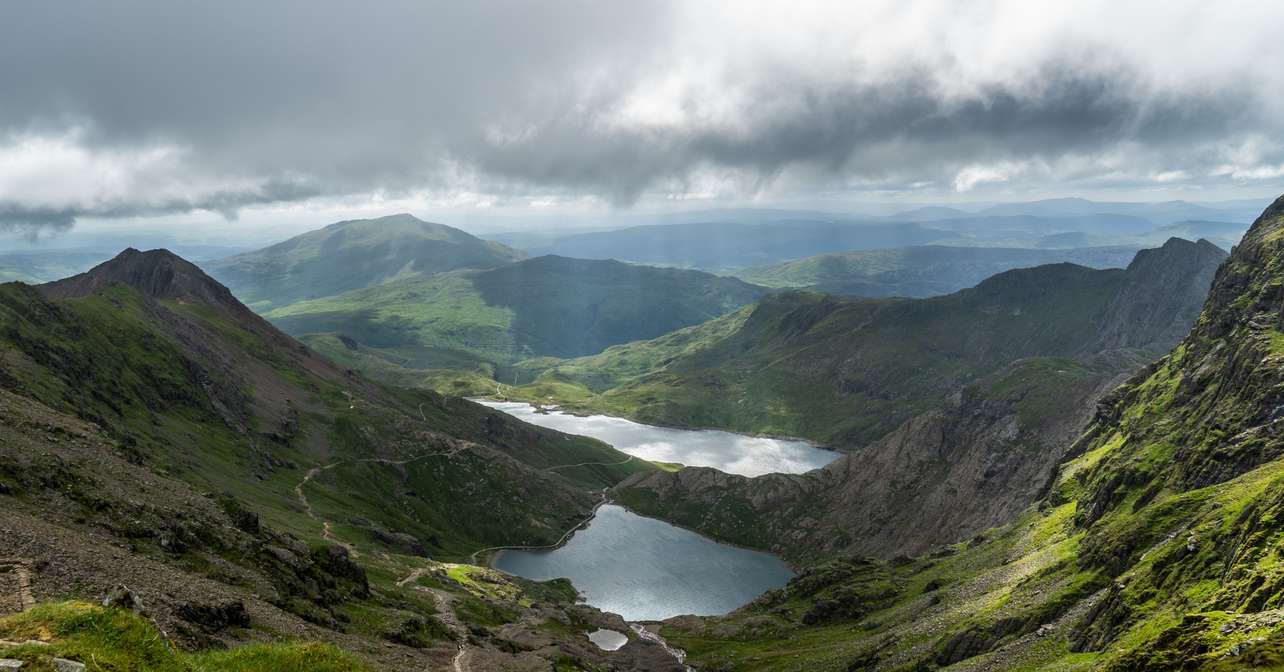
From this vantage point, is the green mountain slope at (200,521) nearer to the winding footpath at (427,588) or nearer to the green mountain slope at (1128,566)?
the winding footpath at (427,588)

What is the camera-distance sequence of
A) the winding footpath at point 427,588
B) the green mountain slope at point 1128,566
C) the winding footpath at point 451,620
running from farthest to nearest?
the winding footpath at point 451,620, the winding footpath at point 427,588, the green mountain slope at point 1128,566

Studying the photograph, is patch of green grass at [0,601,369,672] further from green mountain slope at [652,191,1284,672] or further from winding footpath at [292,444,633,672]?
green mountain slope at [652,191,1284,672]

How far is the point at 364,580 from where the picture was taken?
100250 mm

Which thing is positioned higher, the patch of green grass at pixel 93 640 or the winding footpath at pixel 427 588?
the patch of green grass at pixel 93 640

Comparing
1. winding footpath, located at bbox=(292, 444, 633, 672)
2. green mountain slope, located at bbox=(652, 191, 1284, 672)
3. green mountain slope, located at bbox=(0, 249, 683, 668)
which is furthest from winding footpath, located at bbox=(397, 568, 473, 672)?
green mountain slope, located at bbox=(652, 191, 1284, 672)

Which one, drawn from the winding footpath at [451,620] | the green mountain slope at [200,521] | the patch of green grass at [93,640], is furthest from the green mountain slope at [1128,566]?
the patch of green grass at [93,640]

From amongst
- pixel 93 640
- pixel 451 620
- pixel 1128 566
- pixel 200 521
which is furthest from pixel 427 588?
pixel 1128 566

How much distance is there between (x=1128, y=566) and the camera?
7919 centimetres

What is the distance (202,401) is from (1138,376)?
234424 millimetres

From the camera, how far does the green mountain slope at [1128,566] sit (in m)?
56.2

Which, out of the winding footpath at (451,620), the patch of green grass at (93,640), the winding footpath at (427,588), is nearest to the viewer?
the patch of green grass at (93,640)

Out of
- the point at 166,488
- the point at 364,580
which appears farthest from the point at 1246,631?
the point at 166,488

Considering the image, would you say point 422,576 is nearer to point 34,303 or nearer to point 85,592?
point 85,592

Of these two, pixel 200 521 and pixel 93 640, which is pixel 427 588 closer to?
pixel 200 521
